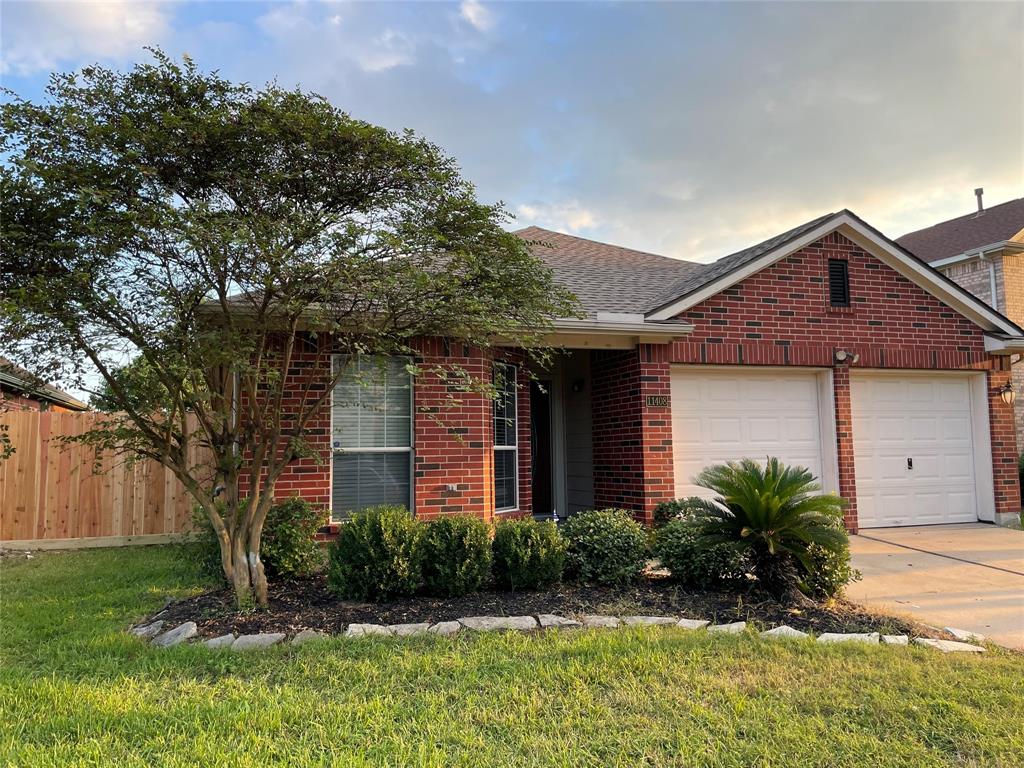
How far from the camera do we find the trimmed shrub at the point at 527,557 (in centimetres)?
540

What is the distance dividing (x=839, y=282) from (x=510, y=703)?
27.6 feet

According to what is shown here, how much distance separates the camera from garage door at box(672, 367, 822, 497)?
28.3 feet

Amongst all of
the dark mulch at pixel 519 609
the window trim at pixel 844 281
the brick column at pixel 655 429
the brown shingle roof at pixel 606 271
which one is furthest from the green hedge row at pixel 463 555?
the window trim at pixel 844 281

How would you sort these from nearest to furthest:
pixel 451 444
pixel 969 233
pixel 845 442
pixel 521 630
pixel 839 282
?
pixel 521 630 → pixel 451 444 → pixel 845 442 → pixel 839 282 → pixel 969 233

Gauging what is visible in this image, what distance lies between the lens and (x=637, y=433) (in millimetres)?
8328

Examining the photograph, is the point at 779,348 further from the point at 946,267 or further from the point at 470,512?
the point at 946,267

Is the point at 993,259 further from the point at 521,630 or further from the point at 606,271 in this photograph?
the point at 521,630

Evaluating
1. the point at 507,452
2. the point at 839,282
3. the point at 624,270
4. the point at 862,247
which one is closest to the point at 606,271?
the point at 624,270

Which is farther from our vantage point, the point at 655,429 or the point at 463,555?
the point at 655,429

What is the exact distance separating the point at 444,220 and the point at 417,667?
3.16 m

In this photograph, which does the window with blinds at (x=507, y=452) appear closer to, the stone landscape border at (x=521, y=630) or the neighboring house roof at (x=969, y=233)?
the stone landscape border at (x=521, y=630)

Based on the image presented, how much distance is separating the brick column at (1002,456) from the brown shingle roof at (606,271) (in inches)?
195

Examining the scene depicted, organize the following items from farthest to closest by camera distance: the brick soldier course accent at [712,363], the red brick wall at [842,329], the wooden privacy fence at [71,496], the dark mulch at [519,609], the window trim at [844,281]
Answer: the window trim at [844,281] → the red brick wall at [842,329] → the wooden privacy fence at [71,496] → the brick soldier course accent at [712,363] → the dark mulch at [519,609]

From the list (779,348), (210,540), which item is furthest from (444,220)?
(779,348)
